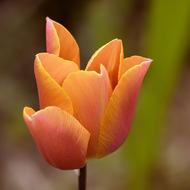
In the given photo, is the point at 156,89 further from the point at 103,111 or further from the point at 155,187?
the point at 155,187

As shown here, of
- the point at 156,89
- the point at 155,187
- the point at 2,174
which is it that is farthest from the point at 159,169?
the point at 156,89

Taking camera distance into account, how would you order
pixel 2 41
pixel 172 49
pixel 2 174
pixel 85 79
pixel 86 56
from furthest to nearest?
pixel 86 56, pixel 2 41, pixel 2 174, pixel 172 49, pixel 85 79

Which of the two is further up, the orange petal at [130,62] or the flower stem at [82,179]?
the orange petal at [130,62]

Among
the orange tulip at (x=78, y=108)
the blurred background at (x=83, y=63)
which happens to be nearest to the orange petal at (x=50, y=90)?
the orange tulip at (x=78, y=108)

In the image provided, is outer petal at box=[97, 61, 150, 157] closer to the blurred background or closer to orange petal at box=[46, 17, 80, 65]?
orange petal at box=[46, 17, 80, 65]

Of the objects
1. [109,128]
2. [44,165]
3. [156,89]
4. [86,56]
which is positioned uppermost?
[109,128]

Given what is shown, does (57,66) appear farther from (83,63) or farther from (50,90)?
(83,63)

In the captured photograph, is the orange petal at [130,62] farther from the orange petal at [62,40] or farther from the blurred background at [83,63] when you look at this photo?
the blurred background at [83,63]
